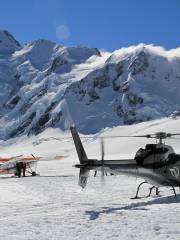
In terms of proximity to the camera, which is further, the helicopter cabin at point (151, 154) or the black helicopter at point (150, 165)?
the helicopter cabin at point (151, 154)

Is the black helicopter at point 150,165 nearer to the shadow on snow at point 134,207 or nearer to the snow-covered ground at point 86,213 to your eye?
the shadow on snow at point 134,207

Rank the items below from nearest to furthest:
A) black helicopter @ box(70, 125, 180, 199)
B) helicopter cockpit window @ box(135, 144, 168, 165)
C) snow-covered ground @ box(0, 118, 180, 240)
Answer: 1. snow-covered ground @ box(0, 118, 180, 240)
2. black helicopter @ box(70, 125, 180, 199)
3. helicopter cockpit window @ box(135, 144, 168, 165)

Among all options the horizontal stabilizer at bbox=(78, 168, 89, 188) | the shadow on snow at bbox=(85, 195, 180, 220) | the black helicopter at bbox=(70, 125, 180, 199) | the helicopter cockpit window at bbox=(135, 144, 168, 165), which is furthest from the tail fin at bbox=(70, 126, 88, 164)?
the helicopter cockpit window at bbox=(135, 144, 168, 165)

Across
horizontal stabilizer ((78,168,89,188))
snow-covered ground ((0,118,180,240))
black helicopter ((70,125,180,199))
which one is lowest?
snow-covered ground ((0,118,180,240))

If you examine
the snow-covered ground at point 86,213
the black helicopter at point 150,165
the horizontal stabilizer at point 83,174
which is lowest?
the snow-covered ground at point 86,213

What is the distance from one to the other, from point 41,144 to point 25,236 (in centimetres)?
16726

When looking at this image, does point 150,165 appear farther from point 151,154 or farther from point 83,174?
point 83,174

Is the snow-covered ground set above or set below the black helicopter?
below

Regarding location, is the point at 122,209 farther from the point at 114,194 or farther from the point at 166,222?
the point at 114,194

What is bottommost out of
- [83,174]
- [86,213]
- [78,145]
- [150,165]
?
[86,213]

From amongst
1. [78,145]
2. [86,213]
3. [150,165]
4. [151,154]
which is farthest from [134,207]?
[78,145]

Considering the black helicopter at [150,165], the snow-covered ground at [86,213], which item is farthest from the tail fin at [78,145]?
the snow-covered ground at [86,213]

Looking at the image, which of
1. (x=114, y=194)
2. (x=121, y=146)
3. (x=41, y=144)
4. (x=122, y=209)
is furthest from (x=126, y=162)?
(x=41, y=144)

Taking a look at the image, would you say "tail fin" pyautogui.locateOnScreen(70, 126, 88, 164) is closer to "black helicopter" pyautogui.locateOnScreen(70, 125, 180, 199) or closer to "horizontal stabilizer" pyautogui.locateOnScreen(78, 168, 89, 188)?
"black helicopter" pyautogui.locateOnScreen(70, 125, 180, 199)
